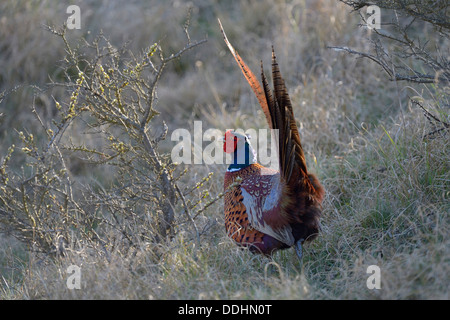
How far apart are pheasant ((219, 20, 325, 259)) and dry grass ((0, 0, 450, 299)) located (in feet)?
0.57

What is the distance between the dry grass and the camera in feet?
9.05

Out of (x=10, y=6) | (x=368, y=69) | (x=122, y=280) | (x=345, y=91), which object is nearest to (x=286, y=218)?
(x=122, y=280)

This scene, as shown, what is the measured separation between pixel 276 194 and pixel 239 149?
1.76ft

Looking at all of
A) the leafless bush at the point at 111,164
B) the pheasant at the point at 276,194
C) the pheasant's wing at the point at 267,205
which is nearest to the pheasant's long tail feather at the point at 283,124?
the pheasant at the point at 276,194

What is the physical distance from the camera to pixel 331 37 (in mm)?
6020

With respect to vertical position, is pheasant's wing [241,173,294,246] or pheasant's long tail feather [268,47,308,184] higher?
pheasant's long tail feather [268,47,308,184]

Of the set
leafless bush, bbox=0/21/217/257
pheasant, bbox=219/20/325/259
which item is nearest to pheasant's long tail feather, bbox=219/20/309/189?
pheasant, bbox=219/20/325/259

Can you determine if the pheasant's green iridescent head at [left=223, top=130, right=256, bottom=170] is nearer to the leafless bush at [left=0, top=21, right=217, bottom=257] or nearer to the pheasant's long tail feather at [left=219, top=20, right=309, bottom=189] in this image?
the leafless bush at [left=0, top=21, right=217, bottom=257]

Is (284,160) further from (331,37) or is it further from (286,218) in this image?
(331,37)

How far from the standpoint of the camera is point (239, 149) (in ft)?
11.3

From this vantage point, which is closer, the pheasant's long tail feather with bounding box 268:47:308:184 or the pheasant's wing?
the pheasant's long tail feather with bounding box 268:47:308:184

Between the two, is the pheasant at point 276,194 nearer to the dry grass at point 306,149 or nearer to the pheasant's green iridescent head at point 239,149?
the pheasant's green iridescent head at point 239,149

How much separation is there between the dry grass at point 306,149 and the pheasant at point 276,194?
0.57ft

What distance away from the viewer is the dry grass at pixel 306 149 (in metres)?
2.76
